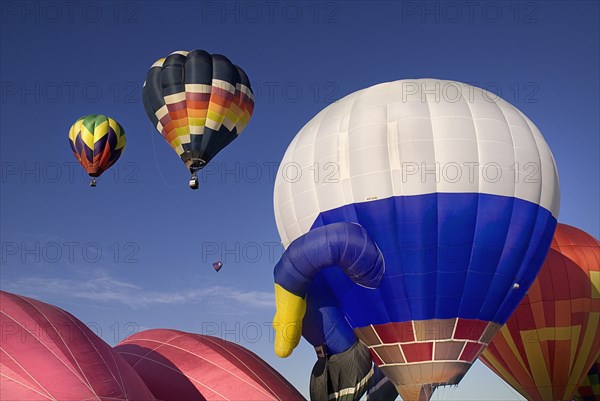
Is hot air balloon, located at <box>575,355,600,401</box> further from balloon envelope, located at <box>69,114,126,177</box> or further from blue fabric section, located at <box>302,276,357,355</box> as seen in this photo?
balloon envelope, located at <box>69,114,126,177</box>

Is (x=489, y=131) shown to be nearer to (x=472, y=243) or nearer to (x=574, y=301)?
(x=472, y=243)

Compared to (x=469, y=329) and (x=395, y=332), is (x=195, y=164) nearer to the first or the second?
(x=395, y=332)

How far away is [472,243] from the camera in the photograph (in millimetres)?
12844

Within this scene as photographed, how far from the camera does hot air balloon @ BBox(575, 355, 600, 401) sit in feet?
64.3

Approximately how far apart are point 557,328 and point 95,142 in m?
12.1

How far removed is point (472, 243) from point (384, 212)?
5.34 feet

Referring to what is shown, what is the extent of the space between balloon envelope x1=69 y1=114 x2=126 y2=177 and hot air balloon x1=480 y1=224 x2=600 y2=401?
35.1ft

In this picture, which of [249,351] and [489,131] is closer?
[489,131]

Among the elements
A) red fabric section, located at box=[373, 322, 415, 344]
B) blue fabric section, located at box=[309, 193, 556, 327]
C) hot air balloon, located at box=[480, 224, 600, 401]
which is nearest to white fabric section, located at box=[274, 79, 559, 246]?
blue fabric section, located at box=[309, 193, 556, 327]

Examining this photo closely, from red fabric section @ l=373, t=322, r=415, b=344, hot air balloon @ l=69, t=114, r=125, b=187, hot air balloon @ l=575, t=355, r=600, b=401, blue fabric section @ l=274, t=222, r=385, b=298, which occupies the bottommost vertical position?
hot air balloon @ l=575, t=355, r=600, b=401

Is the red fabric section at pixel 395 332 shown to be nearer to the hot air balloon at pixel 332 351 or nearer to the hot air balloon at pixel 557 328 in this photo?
the hot air balloon at pixel 332 351

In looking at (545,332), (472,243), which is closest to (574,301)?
(545,332)

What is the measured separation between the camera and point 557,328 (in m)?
17.7

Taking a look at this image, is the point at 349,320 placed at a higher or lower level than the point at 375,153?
lower
